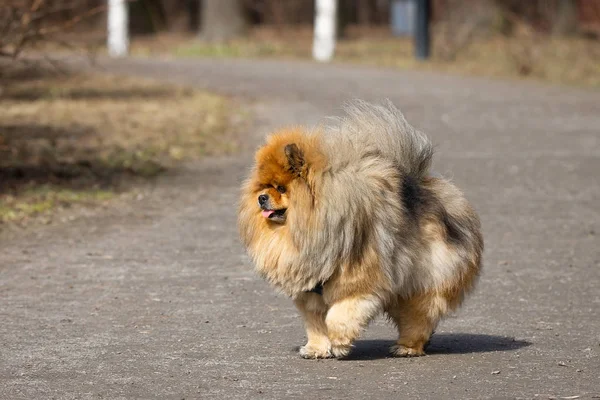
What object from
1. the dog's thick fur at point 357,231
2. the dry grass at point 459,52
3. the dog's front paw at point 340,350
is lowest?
the dry grass at point 459,52

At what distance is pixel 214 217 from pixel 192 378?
5658 mm

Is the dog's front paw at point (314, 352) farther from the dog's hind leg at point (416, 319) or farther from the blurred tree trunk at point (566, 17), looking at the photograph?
the blurred tree trunk at point (566, 17)

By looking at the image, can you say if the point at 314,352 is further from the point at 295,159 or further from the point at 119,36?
the point at 119,36

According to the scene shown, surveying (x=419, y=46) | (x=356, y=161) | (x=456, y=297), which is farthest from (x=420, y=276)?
(x=419, y=46)

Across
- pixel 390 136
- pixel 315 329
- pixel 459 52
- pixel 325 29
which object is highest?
pixel 390 136

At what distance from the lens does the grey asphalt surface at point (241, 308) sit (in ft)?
21.0

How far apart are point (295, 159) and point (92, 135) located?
37.6ft

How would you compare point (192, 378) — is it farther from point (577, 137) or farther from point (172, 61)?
point (172, 61)

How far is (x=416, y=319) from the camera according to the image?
6.90 metres

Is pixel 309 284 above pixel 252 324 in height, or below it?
above

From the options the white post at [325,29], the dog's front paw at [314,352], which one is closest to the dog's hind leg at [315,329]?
the dog's front paw at [314,352]

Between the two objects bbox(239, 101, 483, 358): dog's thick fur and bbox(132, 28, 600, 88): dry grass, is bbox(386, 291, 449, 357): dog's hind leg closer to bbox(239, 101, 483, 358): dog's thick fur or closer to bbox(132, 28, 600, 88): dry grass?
bbox(239, 101, 483, 358): dog's thick fur

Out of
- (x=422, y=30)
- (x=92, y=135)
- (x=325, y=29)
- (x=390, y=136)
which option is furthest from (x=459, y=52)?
(x=390, y=136)

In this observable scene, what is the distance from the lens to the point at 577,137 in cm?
1809
